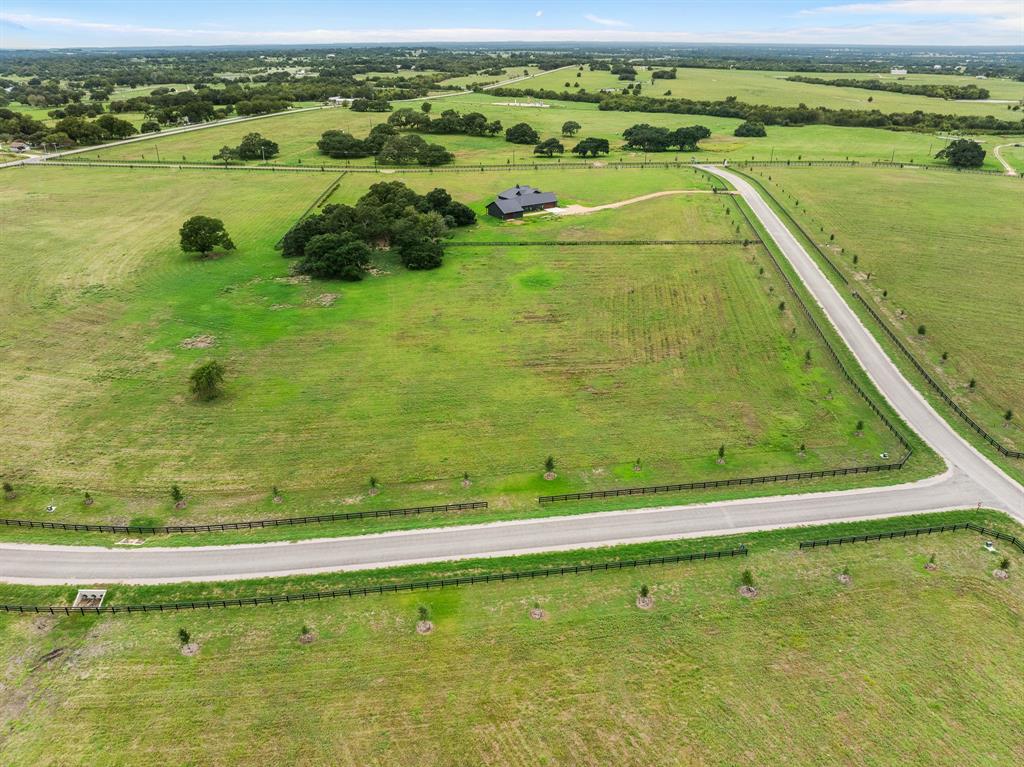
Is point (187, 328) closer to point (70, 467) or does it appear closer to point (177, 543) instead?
point (70, 467)

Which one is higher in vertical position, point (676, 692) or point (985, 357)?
point (985, 357)

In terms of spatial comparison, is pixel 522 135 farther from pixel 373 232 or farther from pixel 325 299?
pixel 325 299

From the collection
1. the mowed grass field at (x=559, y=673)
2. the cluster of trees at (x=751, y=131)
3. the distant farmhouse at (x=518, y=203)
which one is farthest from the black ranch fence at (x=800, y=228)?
the cluster of trees at (x=751, y=131)

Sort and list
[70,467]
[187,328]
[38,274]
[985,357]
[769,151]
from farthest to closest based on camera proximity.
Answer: [769,151]
[38,274]
[187,328]
[985,357]
[70,467]

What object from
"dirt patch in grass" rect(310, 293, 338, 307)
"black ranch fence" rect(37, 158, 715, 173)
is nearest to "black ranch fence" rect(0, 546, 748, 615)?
"dirt patch in grass" rect(310, 293, 338, 307)

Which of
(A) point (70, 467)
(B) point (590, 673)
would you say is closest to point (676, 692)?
(B) point (590, 673)

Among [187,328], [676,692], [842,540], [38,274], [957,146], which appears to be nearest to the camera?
[676,692]

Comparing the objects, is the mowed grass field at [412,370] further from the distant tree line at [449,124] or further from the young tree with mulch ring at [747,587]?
the distant tree line at [449,124]
